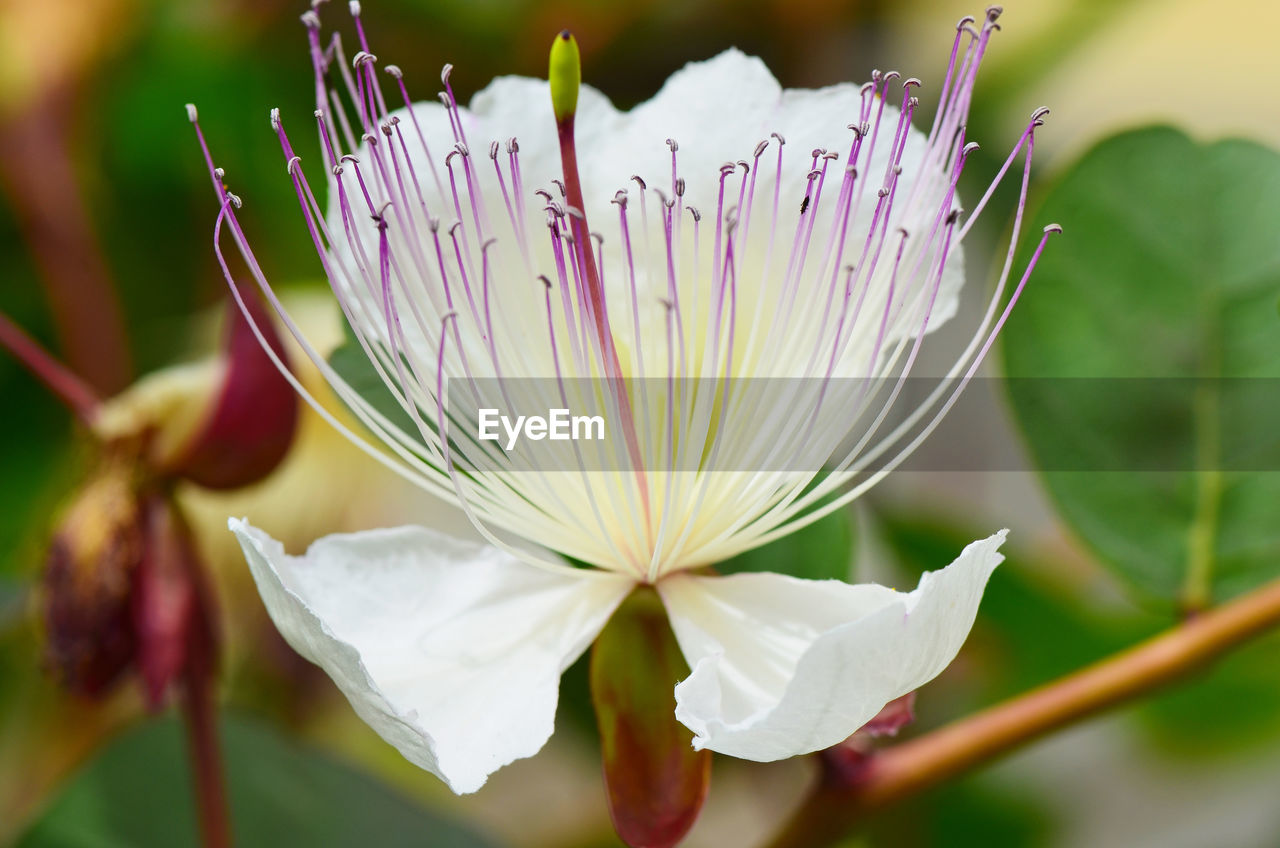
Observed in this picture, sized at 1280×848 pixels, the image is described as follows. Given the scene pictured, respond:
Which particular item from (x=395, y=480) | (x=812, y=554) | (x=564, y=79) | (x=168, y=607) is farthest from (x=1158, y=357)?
(x=395, y=480)

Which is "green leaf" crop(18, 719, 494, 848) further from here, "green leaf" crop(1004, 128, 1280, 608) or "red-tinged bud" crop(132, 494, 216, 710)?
"green leaf" crop(1004, 128, 1280, 608)

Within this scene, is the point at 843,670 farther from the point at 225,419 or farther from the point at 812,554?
the point at 225,419

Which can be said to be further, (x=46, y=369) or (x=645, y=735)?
(x=46, y=369)

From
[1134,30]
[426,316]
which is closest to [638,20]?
[1134,30]

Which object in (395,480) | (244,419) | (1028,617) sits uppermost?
(244,419)

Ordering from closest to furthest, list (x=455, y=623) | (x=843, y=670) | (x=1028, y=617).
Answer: (x=843, y=670) < (x=455, y=623) < (x=1028, y=617)

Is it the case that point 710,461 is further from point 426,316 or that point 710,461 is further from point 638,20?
point 638,20

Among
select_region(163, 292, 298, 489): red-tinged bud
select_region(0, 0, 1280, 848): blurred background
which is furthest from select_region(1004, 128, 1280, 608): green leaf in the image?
select_region(163, 292, 298, 489): red-tinged bud
